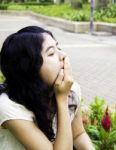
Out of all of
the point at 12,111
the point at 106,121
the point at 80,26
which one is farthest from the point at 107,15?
the point at 12,111

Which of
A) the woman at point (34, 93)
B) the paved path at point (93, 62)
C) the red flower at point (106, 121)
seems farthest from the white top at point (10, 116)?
the paved path at point (93, 62)

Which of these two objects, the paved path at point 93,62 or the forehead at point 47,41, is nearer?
the forehead at point 47,41

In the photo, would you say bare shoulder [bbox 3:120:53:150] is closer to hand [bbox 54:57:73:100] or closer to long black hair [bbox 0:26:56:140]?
long black hair [bbox 0:26:56:140]

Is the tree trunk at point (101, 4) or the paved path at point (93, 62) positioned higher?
the paved path at point (93, 62)

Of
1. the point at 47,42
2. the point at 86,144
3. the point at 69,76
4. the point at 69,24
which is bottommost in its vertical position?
the point at 69,24

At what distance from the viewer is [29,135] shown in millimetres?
2314

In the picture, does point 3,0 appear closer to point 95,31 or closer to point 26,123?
point 95,31

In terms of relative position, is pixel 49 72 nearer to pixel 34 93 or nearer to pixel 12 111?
pixel 34 93

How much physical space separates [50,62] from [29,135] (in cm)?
36

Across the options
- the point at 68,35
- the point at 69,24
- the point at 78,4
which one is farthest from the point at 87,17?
the point at 78,4

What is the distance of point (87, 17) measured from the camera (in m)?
19.0

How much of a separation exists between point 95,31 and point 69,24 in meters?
1.14

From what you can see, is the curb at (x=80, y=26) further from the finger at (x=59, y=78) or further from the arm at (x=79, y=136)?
the finger at (x=59, y=78)

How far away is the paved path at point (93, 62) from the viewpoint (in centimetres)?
820
